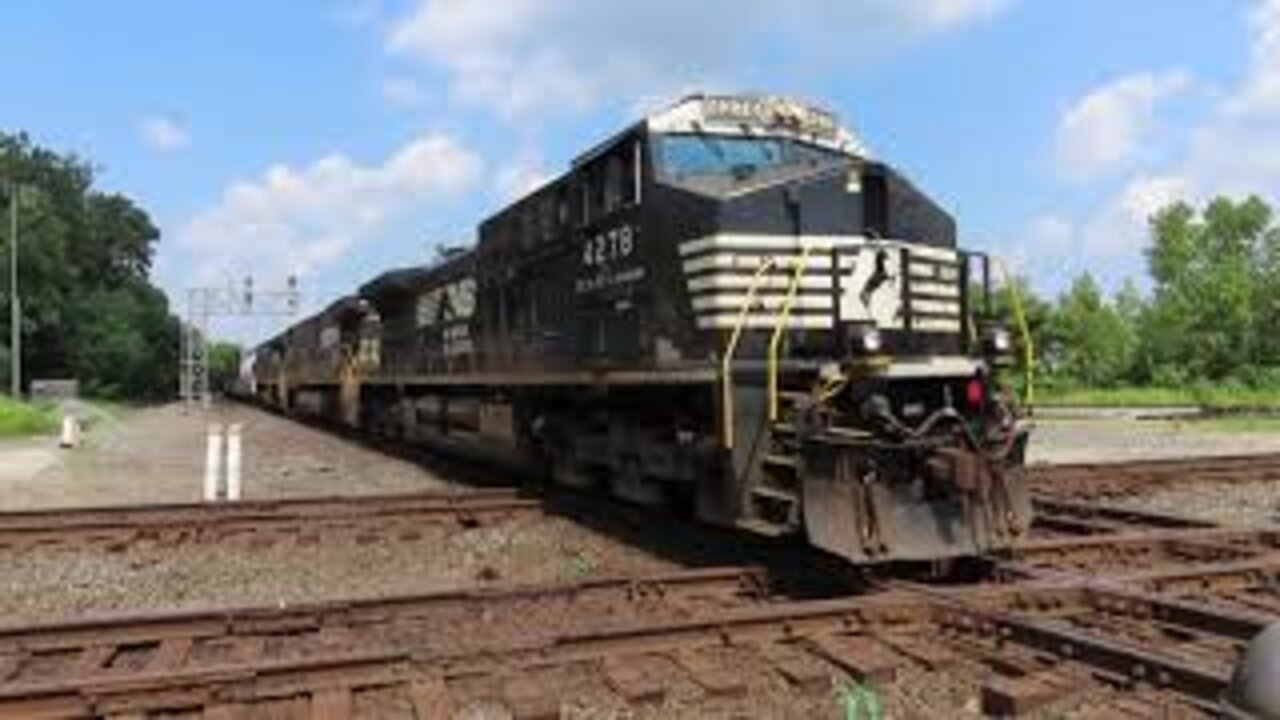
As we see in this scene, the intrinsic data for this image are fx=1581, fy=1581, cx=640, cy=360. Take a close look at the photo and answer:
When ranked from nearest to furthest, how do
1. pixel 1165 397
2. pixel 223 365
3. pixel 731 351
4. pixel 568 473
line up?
pixel 731 351
pixel 568 473
pixel 1165 397
pixel 223 365

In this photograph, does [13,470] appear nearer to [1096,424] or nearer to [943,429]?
[943,429]

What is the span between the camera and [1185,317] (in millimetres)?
91625

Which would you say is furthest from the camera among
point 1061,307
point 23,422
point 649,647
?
point 1061,307

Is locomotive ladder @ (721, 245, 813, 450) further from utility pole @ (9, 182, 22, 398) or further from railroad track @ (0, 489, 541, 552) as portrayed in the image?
utility pole @ (9, 182, 22, 398)

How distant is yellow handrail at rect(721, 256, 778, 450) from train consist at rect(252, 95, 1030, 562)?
2 cm

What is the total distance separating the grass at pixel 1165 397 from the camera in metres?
58.4

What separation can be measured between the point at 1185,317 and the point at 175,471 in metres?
77.2

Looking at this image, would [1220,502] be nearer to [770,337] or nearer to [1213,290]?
[770,337]

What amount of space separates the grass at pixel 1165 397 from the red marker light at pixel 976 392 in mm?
45789

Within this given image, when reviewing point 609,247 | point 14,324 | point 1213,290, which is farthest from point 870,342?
point 1213,290

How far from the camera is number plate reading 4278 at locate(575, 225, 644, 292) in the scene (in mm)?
12977

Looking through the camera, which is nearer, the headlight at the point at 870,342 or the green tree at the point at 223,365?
the headlight at the point at 870,342

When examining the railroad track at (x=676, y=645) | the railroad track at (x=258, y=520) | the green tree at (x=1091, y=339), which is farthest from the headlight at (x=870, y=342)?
the green tree at (x=1091, y=339)

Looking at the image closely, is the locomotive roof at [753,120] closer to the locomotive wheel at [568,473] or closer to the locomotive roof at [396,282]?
the locomotive wheel at [568,473]
